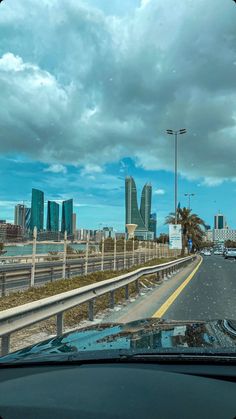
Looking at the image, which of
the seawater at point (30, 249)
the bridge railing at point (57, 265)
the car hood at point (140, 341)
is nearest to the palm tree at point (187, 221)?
the bridge railing at point (57, 265)

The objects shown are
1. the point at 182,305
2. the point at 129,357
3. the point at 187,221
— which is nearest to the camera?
the point at 129,357

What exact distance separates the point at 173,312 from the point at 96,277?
9.99 metres

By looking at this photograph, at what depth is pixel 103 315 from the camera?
11.2 meters

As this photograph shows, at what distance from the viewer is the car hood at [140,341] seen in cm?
319

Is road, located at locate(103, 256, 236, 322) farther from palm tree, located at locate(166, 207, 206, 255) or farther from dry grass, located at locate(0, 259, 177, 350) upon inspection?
palm tree, located at locate(166, 207, 206, 255)

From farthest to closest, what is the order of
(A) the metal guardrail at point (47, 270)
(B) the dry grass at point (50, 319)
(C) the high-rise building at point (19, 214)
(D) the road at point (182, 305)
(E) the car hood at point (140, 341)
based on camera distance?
(C) the high-rise building at point (19, 214) → (A) the metal guardrail at point (47, 270) → (D) the road at point (182, 305) → (B) the dry grass at point (50, 319) → (E) the car hood at point (140, 341)

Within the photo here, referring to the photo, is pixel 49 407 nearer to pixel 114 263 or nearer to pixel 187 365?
pixel 187 365

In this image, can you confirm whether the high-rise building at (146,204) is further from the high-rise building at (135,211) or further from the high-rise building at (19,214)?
the high-rise building at (19,214)

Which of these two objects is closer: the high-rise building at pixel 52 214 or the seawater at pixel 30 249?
the seawater at pixel 30 249

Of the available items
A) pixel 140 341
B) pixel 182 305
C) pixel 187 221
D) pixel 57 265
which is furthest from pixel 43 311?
pixel 187 221

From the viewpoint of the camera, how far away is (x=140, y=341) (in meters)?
3.65

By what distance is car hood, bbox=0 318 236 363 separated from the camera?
Result: 3.19m

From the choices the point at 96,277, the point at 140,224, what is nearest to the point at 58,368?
the point at 96,277

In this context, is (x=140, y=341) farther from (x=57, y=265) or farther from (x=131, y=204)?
(x=131, y=204)
